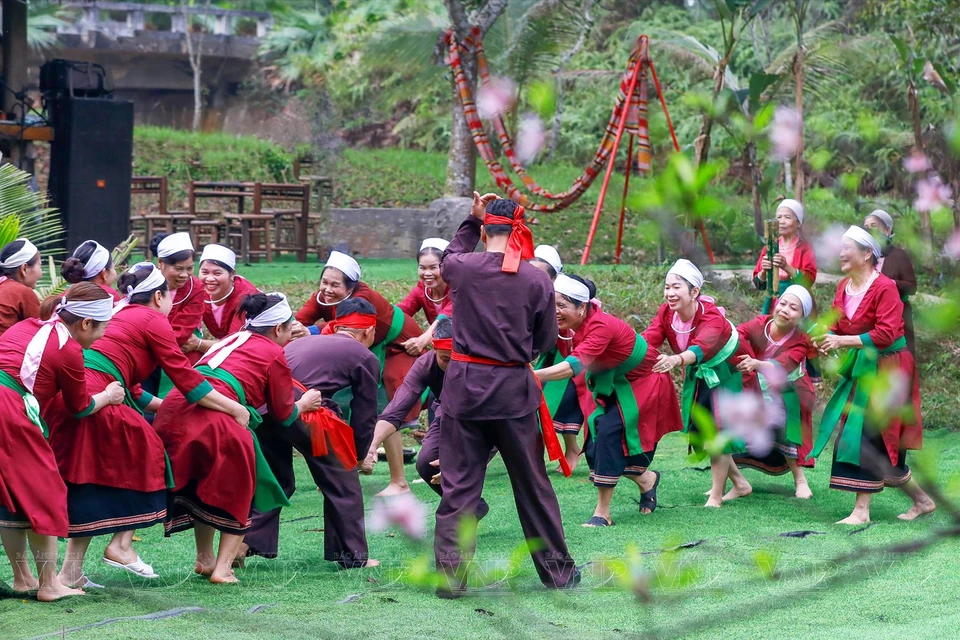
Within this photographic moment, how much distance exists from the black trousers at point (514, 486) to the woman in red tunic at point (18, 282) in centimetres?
234

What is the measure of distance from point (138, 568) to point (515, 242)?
6.56 ft

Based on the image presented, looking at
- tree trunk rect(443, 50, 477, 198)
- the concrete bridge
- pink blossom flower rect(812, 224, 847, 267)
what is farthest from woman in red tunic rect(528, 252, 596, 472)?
the concrete bridge

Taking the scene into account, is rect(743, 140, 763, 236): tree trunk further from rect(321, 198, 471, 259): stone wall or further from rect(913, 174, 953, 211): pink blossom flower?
rect(321, 198, 471, 259): stone wall

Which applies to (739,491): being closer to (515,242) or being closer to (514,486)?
(514,486)

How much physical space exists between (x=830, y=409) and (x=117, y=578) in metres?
3.31

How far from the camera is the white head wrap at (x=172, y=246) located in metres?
6.18

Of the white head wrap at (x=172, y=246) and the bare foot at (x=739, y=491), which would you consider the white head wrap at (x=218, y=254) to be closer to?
the white head wrap at (x=172, y=246)

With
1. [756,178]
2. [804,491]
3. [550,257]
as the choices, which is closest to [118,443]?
[550,257]

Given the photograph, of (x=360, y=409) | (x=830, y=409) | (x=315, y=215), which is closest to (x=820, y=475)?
(x=830, y=409)

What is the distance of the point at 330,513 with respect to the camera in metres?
Answer: 4.92

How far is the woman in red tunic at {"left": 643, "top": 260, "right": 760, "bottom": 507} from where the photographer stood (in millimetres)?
5824

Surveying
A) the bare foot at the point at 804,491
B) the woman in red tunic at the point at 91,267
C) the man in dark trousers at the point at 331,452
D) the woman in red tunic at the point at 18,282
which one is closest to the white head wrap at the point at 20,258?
the woman in red tunic at the point at 18,282

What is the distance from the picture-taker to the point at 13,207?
24.8 feet

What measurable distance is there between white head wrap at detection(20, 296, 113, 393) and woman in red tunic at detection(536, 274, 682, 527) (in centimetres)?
212
